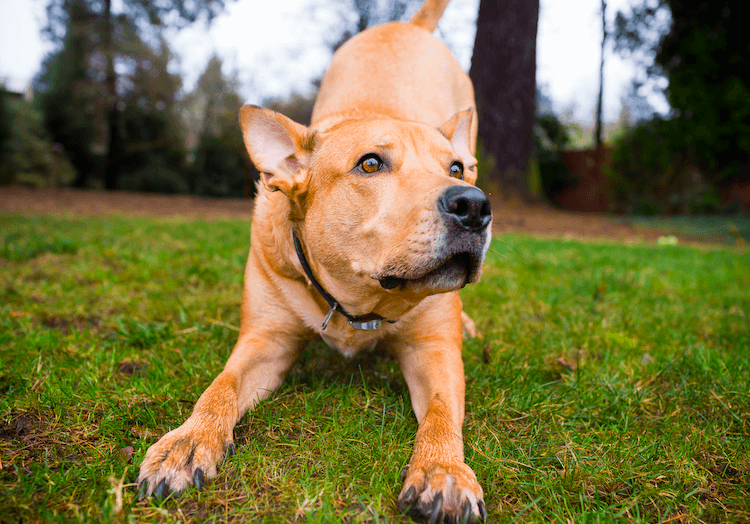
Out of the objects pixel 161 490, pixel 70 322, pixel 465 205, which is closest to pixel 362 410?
pixel 161 490

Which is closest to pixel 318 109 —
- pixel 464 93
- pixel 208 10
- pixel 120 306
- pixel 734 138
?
pixel 464 93

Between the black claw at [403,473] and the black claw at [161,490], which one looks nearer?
the black claw at [161,490]

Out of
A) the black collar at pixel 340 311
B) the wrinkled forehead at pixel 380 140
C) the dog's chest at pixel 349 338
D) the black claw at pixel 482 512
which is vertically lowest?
the black claw at pixel 482 512

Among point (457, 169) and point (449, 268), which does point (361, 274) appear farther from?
point (457, 169)

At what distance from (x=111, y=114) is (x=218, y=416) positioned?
1997 cm

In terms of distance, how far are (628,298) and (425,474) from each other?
3786 mm

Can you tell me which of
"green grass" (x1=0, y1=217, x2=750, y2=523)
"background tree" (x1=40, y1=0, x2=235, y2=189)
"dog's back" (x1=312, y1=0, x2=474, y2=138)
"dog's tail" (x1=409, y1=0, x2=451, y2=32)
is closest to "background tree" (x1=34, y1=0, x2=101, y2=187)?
"background tree" (x1=40, y1=0, x2=235, y2=189)

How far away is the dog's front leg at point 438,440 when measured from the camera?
1634mm

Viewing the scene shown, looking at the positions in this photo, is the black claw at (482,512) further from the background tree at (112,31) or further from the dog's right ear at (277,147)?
the background tree at (112,31)

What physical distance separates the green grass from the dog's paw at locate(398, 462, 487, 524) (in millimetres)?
74

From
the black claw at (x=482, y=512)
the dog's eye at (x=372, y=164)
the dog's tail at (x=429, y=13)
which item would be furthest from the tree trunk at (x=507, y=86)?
the black claw at (x=482, y=512)

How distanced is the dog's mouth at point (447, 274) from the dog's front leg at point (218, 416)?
0.91 metres

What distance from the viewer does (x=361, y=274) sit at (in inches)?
90.4

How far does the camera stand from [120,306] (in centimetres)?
369
